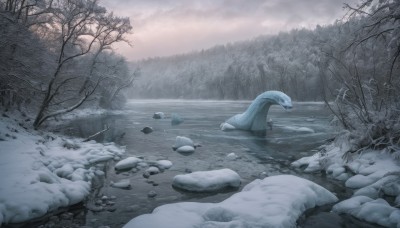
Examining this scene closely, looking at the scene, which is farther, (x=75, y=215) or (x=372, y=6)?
(x=372, y=6)

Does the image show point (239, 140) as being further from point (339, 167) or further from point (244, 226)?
point (244, 226)

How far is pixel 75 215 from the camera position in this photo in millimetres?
7039

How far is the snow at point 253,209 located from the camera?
19.7ft

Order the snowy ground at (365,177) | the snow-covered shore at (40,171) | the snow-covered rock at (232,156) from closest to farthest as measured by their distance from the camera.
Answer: the snow-covered shore at (40,171) → the snowy ground at (365,177) → the snow-covered rock at (232,156)

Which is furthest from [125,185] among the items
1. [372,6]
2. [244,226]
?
[372,6]

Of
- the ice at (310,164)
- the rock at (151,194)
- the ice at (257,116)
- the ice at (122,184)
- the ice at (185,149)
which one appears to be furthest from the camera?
the ice at (257,116)

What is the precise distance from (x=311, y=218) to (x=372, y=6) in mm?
5706

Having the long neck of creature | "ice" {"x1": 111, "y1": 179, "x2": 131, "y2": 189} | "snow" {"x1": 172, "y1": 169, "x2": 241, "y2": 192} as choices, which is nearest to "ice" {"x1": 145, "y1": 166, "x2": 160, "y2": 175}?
"ice" {"x1": 111, "y1": 179, "x2": 131, "y2": 189}

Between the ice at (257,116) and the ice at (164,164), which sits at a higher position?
the ice at (257,116)

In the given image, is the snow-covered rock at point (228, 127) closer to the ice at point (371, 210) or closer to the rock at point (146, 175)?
the rock at point (146, 175)

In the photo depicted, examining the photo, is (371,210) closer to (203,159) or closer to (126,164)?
(203,159)

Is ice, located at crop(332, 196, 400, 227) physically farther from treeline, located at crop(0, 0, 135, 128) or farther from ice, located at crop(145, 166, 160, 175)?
treeline, located at crop(0, 0, 135, 128)

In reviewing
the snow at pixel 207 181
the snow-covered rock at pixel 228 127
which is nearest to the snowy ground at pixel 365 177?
the snow at pixel 207 181

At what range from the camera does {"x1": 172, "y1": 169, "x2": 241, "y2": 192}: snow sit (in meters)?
8.91
